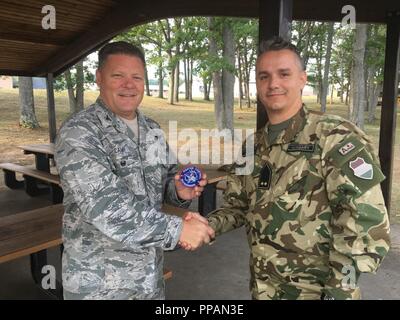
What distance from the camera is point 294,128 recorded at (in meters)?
1.89

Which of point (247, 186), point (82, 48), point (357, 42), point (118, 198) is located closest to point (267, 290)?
point (247, 186)

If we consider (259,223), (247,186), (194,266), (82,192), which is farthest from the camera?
(194,266)

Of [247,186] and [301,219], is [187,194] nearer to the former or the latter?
[247,186]

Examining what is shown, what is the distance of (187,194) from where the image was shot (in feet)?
7.29

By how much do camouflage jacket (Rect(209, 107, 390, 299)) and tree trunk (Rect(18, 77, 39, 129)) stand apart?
49.2 feet

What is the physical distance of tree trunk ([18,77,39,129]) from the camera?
14922 millimetres

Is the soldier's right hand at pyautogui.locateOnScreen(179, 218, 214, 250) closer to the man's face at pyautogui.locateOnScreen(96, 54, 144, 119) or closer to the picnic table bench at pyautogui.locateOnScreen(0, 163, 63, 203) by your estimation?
the man's face at pyautogui.locateOnScreen(96, 54, 144, 119)

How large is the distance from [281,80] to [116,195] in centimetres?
98

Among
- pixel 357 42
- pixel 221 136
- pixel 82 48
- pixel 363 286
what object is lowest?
pixel 363 286

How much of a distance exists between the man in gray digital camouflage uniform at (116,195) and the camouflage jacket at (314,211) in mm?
353

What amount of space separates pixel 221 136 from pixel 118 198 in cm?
1149

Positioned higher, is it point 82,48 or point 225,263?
point 82,48

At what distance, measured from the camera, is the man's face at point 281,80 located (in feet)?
6.14

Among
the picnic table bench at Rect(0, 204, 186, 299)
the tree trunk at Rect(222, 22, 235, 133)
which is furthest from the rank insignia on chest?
the tree trunk at Rect(222, 22, 235, 133)
